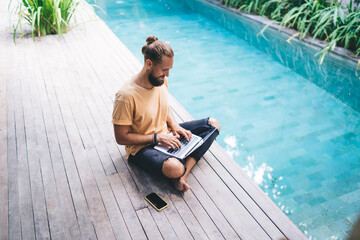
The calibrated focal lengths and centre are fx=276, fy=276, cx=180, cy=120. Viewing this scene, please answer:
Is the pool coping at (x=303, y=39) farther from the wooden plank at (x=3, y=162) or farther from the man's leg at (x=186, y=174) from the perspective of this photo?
the wooden plank at (x=3, y=162)

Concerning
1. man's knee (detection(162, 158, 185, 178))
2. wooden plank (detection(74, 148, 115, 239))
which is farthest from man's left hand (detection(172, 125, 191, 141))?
wooden plank (detection(74, 148, 115, 239))

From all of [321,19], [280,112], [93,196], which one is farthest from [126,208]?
[321,19]

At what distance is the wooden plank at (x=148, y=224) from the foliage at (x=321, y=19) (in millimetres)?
4057

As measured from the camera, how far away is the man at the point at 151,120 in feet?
5.54

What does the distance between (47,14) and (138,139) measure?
12.0 feet

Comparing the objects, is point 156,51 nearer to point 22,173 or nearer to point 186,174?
point 186,174

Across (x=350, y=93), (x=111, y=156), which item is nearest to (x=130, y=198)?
(x=111, y=156)

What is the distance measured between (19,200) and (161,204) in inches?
36.9

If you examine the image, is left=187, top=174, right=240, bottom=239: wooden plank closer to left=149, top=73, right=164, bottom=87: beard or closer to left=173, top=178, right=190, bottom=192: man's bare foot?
left=173, top=178, right=190, bottom=192: man's bare foot

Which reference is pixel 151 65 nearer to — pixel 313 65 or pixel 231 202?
pixel 231 202

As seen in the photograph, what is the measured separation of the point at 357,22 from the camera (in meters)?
4.47

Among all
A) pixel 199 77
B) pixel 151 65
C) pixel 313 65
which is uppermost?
pixel 151 65

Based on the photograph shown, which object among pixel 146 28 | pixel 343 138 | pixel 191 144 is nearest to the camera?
pixel 191 144

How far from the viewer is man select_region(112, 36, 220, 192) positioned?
169 cm
